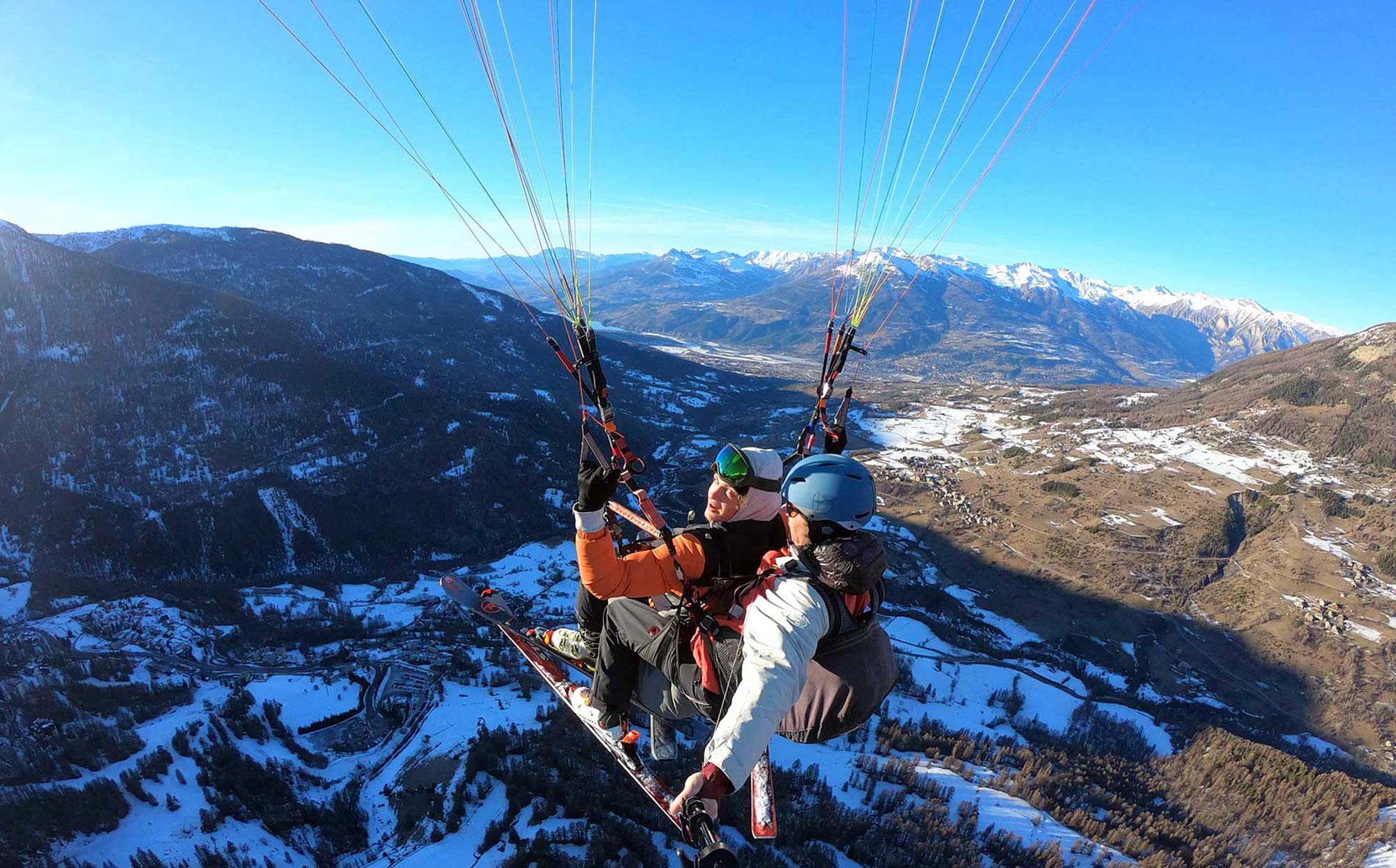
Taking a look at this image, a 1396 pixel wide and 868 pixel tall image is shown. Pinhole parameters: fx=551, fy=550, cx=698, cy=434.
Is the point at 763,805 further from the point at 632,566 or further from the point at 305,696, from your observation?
the point at 305,696

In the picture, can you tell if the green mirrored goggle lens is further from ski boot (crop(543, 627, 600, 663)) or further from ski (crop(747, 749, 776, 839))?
ski boot (crop(543, 627, 600, 663))

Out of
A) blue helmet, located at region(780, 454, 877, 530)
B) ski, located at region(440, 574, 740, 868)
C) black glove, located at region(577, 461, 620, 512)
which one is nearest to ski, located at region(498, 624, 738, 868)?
ski, located at region(440, 574, 740, 868)

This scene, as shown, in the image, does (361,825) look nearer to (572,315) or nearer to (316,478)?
(572,315)

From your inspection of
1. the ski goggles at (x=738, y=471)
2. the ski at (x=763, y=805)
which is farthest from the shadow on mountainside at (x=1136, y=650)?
the ski goggles at (x=738, y=471)

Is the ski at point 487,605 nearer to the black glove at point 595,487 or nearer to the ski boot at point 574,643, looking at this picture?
the ski boot at point 574,643

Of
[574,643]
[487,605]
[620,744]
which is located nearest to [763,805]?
[620,744]
